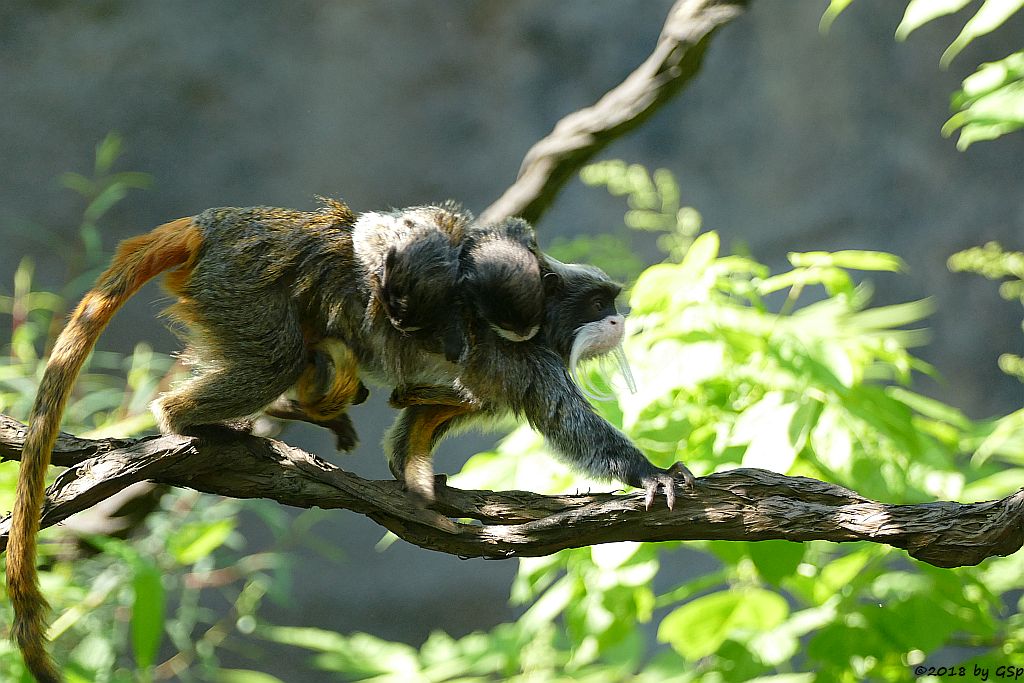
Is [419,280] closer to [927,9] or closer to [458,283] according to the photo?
[458,283]

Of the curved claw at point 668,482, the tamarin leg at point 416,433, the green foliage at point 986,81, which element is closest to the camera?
the green foliage at point 986,81

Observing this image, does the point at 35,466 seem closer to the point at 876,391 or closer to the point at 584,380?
the point at 584,380

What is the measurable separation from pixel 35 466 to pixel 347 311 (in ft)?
2.24

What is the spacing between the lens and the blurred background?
5090 millimetres

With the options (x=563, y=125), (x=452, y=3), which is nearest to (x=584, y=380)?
(x=563, y=125)

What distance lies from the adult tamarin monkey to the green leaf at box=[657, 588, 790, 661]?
0.49 m

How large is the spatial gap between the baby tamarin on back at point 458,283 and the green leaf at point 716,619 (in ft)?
2.56

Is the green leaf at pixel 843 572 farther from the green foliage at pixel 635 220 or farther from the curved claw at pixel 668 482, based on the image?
the green foliage at pixel 635 220

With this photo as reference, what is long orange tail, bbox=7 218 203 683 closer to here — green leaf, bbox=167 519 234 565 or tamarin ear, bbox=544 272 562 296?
tamarin ear, bbox=544 272 562 296

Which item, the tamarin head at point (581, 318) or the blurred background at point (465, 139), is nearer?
the tamarin head at point (581, 318)

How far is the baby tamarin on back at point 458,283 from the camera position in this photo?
1.94m

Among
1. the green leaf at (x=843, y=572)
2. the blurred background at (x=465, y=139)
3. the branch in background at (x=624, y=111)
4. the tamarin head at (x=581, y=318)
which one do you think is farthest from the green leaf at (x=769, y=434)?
the blurred background at (x=465, y=139)

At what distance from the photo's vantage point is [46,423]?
1.65 meters

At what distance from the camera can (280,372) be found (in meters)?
1.92
